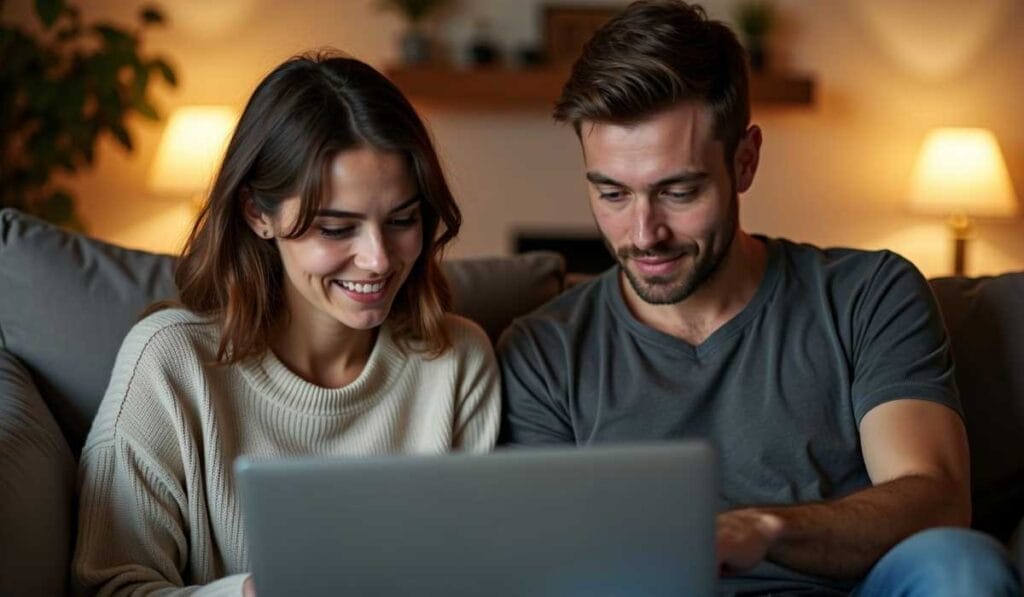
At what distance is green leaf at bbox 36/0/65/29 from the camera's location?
389 cm

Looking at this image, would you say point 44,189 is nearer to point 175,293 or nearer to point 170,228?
point 170,228

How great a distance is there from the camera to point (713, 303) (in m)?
2.05

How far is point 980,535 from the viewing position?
152 centimetres

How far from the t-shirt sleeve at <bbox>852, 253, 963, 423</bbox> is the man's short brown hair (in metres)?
0.30

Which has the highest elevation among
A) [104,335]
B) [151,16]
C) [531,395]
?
A: [151,16]

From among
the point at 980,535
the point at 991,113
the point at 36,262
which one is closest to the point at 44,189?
the point at 36,262

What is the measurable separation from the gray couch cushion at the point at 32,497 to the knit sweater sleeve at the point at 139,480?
0.03m

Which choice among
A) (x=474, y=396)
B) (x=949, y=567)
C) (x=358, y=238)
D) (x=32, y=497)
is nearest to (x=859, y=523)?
(x=949, y=567)

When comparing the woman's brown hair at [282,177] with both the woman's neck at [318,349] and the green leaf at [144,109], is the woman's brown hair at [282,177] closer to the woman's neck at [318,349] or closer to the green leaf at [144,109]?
the woman's neck at [318,349]

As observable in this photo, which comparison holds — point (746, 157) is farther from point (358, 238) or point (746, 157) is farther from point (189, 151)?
point (189, 151)

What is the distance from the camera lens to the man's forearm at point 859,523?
1607 mm

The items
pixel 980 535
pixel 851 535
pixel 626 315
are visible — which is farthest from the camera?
pixel 626 315

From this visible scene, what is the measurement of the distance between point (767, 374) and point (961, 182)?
2.72m

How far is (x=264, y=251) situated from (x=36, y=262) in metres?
0.40
